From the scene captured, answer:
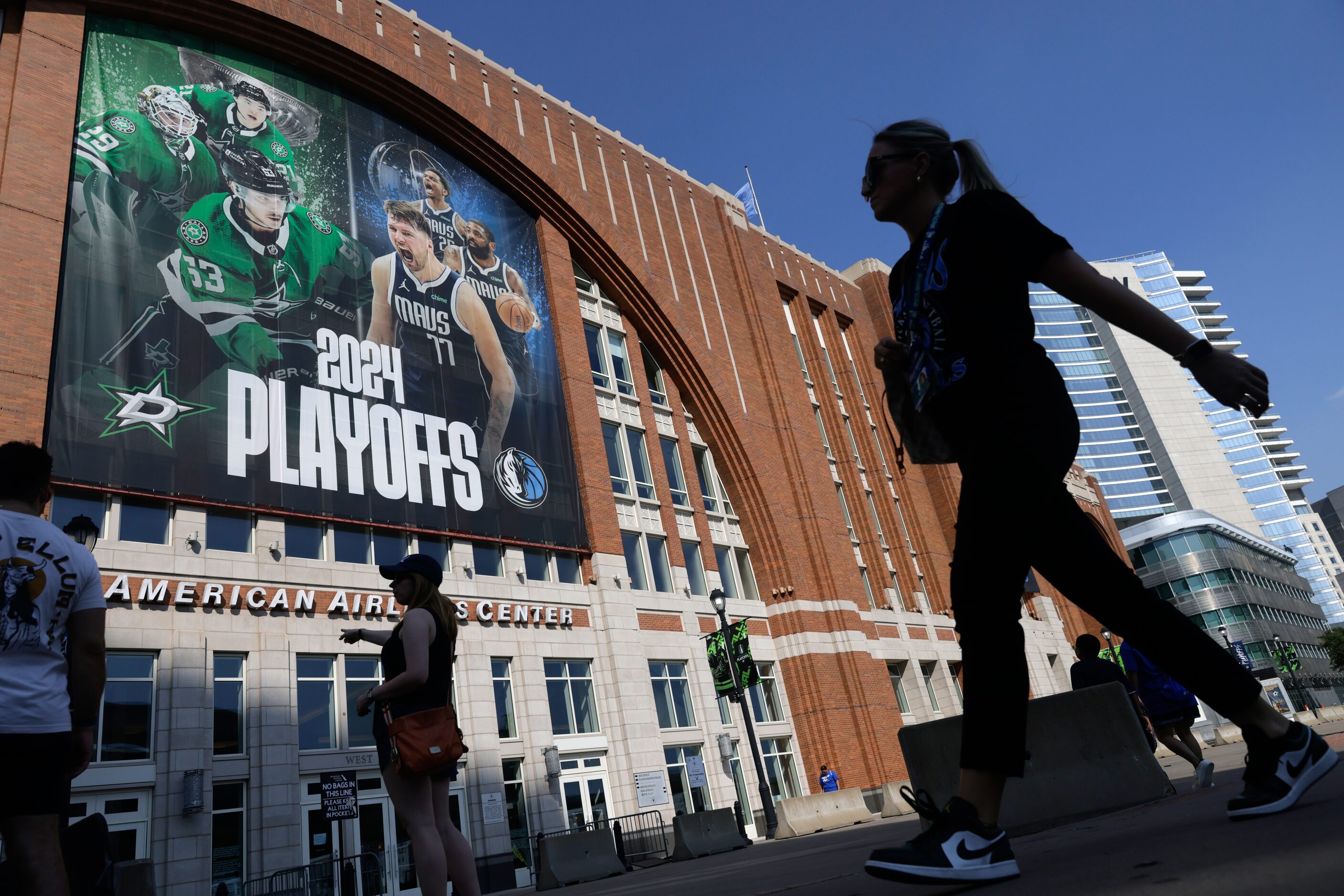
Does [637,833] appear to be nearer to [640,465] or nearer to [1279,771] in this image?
[640,465]

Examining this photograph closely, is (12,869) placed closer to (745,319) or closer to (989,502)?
(989,502)

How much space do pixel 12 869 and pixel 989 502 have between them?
11.3ft

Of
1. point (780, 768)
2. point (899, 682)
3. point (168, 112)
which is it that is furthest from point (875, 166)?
point (899, 682)

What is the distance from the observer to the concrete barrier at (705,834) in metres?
17.8

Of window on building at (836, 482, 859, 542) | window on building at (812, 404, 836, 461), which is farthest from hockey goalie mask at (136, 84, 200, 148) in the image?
window on building at (836, 482, 859, 542)

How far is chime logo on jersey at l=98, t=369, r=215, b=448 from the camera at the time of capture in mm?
17094

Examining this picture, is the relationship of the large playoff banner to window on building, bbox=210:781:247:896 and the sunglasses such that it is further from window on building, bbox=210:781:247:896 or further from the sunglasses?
the sunglasses

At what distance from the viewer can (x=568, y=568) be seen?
82.2ft

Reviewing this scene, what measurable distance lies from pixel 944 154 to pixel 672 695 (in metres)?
24.7

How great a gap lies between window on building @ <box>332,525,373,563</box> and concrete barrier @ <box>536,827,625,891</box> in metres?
7.91

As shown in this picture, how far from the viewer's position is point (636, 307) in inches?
1260

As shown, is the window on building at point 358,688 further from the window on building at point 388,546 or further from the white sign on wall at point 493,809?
the white sign on wall at point 493,809

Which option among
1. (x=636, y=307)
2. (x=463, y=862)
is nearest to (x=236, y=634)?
(x=463, y=862)

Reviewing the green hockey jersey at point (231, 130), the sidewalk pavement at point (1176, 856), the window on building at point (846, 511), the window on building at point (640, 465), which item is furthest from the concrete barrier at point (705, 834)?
the window on building at point (846, 511)
